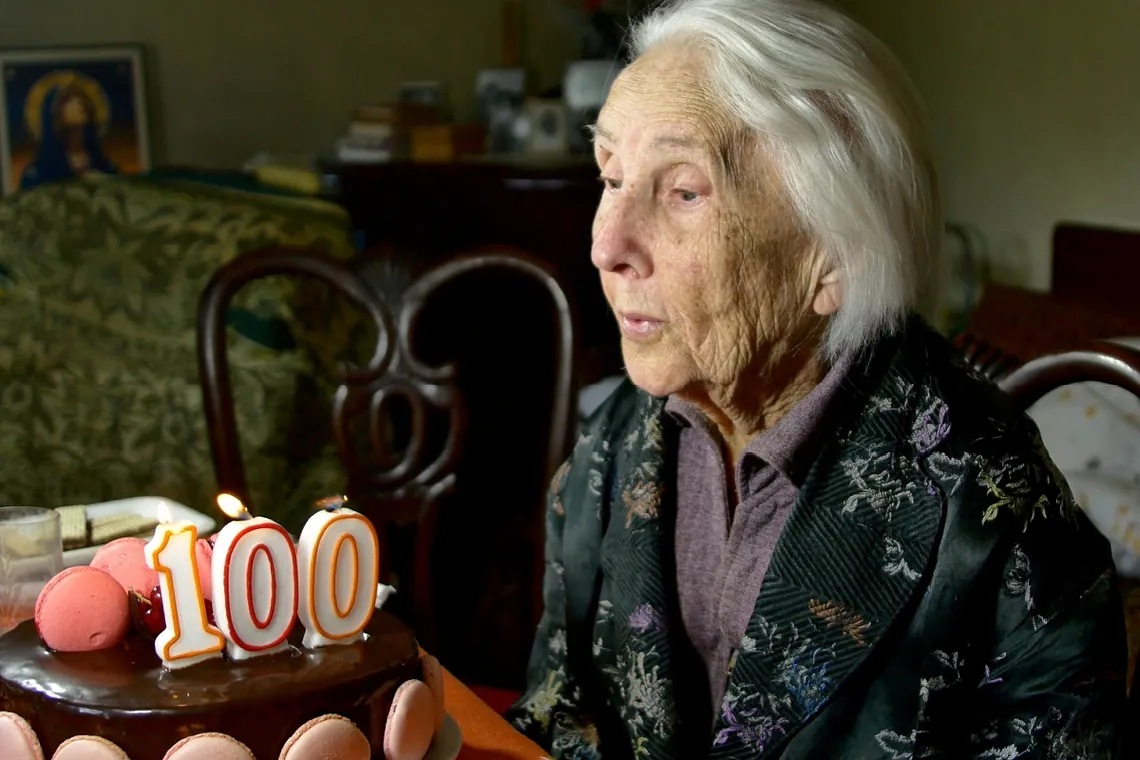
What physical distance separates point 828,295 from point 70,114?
8.07 feet

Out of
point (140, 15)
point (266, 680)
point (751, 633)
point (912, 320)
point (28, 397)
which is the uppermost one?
point (140, 15)

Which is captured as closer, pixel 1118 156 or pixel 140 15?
pixel 1118 156

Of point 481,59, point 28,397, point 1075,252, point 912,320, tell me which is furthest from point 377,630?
point 481,59

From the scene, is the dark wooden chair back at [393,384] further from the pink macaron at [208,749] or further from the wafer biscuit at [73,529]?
the pink macaron at [208,749]

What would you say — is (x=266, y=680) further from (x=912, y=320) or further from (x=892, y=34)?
(x=892, y=34)

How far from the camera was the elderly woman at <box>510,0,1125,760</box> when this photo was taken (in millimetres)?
1073

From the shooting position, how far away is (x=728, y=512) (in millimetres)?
1271

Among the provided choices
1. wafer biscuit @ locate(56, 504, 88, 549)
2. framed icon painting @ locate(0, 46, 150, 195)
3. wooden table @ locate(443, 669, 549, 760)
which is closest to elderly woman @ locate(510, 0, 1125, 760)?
wooden table @ locate(443, 669, 549, 760)

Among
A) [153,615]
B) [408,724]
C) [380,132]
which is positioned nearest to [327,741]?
[408,724]

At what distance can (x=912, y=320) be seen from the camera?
122 centimetres

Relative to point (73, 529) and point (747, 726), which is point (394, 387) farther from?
point (747, 726)

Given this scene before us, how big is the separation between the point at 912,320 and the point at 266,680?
0.71m

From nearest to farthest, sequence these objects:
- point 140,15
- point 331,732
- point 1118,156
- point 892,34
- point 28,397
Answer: point 331,732 → point 28,397 → point 1118,156 → point 140,15 → point 892,34

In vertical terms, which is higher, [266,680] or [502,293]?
[266,680]
